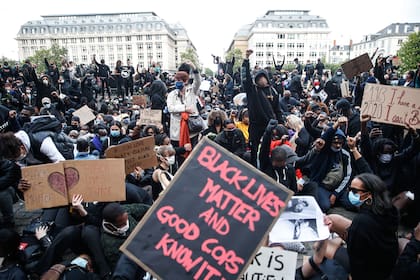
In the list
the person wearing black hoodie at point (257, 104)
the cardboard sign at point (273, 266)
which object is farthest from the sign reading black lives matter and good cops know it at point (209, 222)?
the person wearing black hoodie at point (257, 104)

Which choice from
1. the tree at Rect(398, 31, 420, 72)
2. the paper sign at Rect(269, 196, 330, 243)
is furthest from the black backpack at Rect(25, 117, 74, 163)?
the tree at Rect(398, 31, 420, 72)

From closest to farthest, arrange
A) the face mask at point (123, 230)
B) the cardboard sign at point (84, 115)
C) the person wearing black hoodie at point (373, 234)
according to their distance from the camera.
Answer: the person wearing black hoodie at point (373, 234)
the face mask at point (123, 230)
the cardboard sign at point (84, 115)

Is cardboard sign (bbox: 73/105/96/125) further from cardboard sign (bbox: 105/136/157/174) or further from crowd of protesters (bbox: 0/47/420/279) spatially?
cardboard sign (bbox: 105/136/157/174)

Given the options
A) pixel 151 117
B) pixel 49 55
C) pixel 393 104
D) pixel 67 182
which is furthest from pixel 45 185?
pixel 49 55

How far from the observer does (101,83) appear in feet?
59.8

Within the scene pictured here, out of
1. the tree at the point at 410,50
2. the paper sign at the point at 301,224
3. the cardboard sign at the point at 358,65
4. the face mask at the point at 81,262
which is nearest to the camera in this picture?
the face mask at the point at 81,262

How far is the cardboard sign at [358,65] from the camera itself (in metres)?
8.17

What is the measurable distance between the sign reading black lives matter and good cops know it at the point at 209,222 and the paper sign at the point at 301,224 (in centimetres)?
110

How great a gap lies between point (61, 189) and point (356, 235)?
3268 mm

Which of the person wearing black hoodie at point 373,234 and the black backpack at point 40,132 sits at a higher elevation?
the black backpack at point 40,132

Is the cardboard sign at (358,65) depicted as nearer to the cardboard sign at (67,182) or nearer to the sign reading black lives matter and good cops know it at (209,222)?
the cardboard sign at (67,182)

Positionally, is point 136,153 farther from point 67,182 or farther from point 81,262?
point 81,262

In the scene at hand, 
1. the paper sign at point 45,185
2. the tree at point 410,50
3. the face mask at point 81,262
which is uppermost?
the tree at point 410,50

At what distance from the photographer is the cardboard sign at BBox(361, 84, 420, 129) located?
499 centimetres
